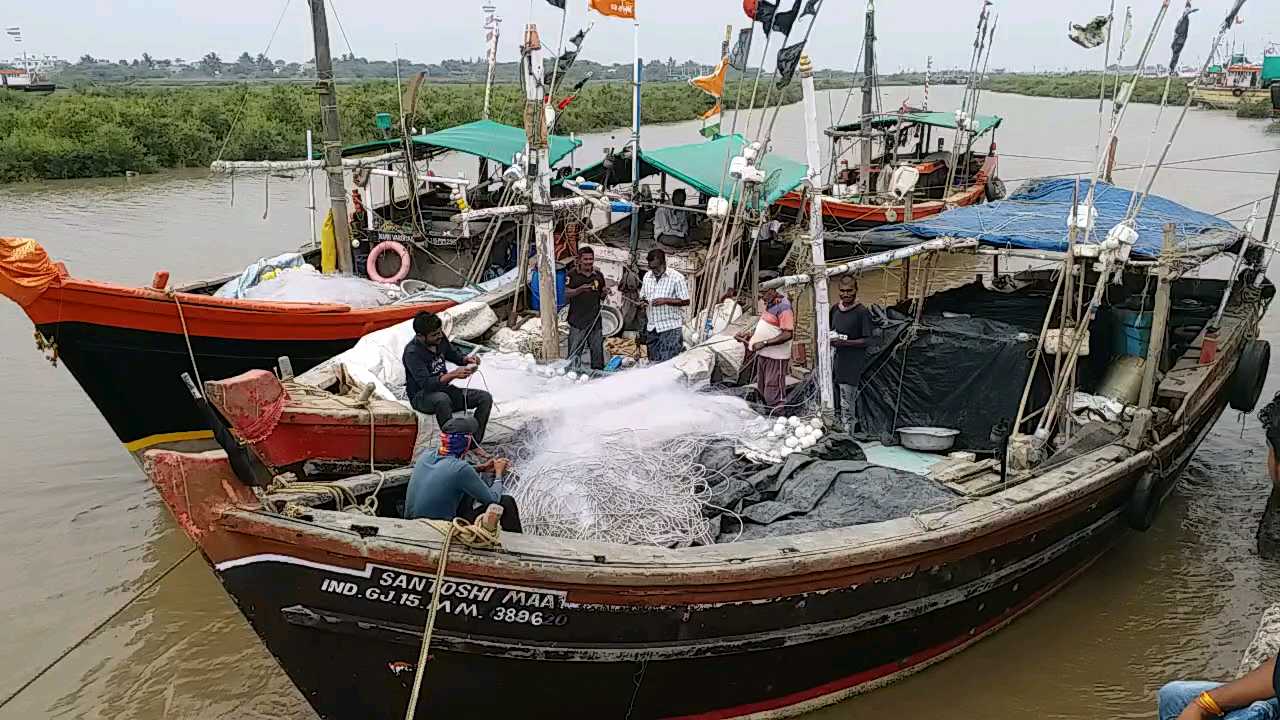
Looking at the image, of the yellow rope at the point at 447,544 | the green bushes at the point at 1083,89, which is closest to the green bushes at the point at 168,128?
the yellow rope at the point at 447,544

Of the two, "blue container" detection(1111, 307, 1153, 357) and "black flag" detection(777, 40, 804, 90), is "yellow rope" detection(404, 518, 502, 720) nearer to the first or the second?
"black flag" detection(777, 40, 804, 90)

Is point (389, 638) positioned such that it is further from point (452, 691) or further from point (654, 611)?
point (654, 611)

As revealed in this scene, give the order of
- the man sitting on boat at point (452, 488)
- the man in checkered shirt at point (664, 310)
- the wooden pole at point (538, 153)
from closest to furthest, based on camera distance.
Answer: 1. the man sitting on boat at point (452, 488)
2. the wooden pole at point (538, 153)
3. the man in checkered shirt at point (664, 310)

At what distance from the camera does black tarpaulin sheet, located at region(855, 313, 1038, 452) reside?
6875mm

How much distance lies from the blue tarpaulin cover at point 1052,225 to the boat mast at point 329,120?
17.8 feet

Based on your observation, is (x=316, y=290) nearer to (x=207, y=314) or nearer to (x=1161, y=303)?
(x=207, y=314)

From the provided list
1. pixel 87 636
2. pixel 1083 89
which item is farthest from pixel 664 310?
pixel 1083 89

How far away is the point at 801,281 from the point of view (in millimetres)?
6180

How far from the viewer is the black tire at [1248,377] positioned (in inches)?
339

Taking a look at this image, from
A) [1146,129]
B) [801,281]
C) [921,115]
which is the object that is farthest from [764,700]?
[1146,129]

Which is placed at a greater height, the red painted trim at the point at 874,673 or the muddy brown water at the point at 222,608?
the red painted trim at the point at 874,673

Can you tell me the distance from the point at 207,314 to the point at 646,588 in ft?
17.4

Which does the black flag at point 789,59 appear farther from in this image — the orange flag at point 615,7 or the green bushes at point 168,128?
the green bushes at point 168,128

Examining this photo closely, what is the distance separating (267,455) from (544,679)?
213 cm
